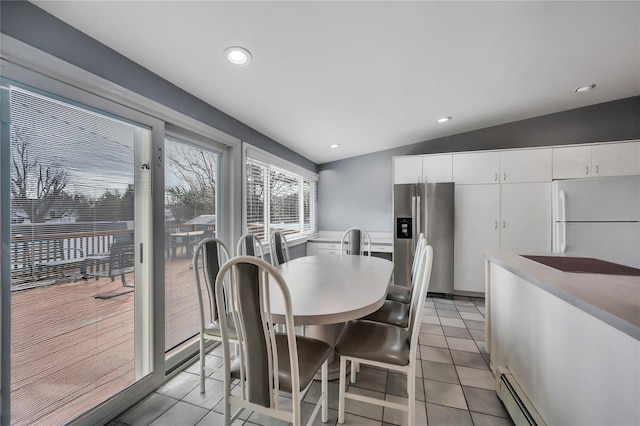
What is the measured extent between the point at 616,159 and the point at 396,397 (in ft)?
13.1

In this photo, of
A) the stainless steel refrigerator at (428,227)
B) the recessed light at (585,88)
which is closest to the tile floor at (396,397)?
the stainless steel refrigerator at (428,227)

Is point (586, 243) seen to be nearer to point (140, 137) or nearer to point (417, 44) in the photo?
point (417, 44)

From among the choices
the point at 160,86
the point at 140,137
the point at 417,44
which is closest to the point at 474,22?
the point at 417,44

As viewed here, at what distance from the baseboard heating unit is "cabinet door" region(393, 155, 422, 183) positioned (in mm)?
2708

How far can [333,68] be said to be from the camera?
191 centimetres

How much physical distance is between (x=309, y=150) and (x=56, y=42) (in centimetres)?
308

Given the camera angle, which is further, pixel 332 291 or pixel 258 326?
pixel 332 291

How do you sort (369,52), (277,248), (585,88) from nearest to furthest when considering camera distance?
(369,52) → (277,248) → (585,88)

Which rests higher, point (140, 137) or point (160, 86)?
point (160, 86)

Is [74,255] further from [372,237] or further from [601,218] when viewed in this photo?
[601,218]

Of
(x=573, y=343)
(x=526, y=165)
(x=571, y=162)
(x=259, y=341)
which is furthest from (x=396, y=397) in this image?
(x=571, y=162)

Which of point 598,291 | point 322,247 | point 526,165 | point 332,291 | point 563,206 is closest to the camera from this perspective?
point 598,291

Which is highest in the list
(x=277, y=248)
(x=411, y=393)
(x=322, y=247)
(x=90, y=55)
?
(x=90, y=55)

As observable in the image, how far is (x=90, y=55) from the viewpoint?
1392 millimetres
